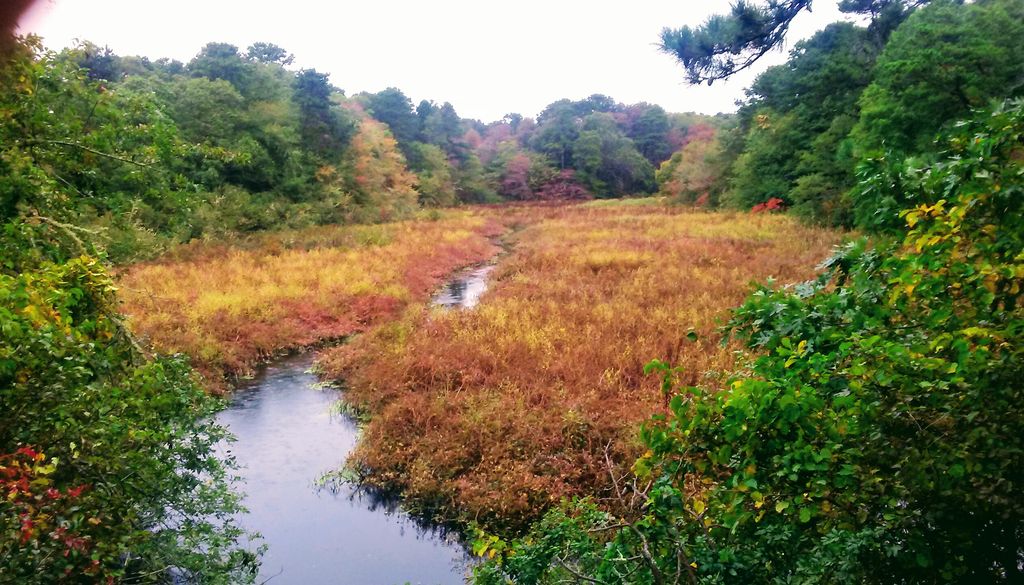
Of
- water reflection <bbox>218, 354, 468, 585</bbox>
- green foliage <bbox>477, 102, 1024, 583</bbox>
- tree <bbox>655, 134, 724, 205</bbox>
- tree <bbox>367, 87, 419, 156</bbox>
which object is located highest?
tree <bbox>367, 87, 419, 156</bbox>

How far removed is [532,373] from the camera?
33.9 ft

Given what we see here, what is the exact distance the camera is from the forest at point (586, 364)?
301 cm

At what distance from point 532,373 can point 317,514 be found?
13.7 ft

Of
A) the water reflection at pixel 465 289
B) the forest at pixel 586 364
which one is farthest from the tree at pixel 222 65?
the water reflection at pixel 465 289

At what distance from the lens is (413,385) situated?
10.4 m

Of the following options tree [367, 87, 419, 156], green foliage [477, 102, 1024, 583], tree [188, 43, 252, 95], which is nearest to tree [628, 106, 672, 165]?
tree [367, 87, 419, 156]

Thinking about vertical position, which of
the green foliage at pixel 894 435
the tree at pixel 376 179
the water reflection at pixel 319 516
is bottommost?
the water reflection at pixel 319 516

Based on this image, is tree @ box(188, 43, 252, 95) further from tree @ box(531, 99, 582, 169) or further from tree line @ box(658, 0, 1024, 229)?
tree @ box(531, 99, 582, 169)

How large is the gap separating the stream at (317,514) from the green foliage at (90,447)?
40.7 inches

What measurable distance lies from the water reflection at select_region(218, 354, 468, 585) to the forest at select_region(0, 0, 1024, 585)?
11.0 inches

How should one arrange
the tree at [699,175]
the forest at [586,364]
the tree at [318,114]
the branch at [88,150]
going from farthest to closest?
1. the tree at [699,175]
2. the tree at [318,114]
3. the branch at [88,150]
4. the forest at [586,364]

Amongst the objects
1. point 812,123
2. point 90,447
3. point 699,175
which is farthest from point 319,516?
point 699,175

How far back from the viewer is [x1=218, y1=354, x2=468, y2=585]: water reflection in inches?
263

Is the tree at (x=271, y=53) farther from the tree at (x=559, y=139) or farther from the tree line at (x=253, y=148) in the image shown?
the tree at (x=559, y=139)
